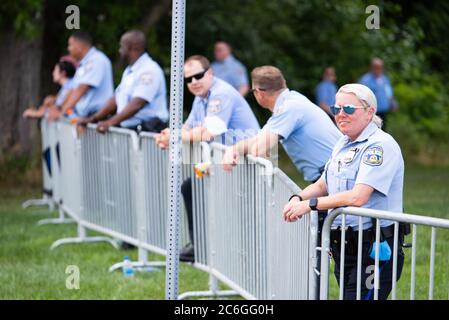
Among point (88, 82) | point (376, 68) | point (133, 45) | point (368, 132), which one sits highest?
point (133, 45)

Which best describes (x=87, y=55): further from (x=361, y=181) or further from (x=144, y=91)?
(x=361, y=181)

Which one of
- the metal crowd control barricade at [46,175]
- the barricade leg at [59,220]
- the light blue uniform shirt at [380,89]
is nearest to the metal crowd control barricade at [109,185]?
the barricade leg at [59,220]

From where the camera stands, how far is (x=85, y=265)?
31.8 ft

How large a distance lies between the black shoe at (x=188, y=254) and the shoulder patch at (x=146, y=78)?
2.36 metres

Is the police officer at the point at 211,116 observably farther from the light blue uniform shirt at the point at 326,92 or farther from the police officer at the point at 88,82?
the light blue uniform shirt at the point at 326,92

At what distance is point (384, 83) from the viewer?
20609 mm

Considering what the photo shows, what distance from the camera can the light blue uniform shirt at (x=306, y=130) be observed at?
7.04 metres

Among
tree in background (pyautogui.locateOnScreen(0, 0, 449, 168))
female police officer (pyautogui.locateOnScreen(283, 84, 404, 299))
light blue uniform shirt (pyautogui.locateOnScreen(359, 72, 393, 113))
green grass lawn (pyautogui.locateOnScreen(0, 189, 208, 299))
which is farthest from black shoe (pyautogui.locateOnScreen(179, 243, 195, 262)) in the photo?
light blue uniform shirt (pyautogui.locateOnScreen(359, 72, 393, 113))

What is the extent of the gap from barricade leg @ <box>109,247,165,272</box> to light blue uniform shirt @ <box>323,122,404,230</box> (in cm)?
412

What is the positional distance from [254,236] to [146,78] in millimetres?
3943

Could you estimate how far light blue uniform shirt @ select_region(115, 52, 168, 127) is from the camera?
1060cm

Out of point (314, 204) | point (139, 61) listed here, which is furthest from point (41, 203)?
point (314, 204)
